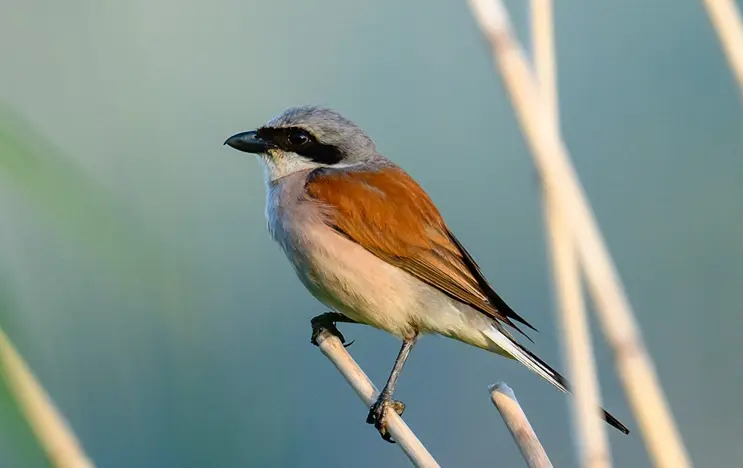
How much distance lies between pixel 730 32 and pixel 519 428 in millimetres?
678

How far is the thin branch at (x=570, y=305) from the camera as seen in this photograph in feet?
3.53

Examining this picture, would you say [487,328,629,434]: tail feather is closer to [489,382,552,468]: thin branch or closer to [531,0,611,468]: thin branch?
[489,382,552,468]: thin branch

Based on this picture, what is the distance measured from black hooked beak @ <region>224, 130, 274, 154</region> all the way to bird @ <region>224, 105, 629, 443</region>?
6.6 inches

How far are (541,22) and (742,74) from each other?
0.26 meters

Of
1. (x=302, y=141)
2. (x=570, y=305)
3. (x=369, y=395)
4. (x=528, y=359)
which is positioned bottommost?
(x=528, y=359)

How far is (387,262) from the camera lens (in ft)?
7.59

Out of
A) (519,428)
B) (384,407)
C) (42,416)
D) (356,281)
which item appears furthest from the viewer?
(356,281)

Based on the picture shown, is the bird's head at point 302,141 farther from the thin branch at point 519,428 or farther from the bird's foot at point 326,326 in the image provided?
the thin branch at point 519,428

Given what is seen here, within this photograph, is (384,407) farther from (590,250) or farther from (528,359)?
(590,250)

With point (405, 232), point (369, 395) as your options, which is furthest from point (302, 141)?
point (369, 395)

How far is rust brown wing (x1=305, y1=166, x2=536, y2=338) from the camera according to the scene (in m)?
2.27

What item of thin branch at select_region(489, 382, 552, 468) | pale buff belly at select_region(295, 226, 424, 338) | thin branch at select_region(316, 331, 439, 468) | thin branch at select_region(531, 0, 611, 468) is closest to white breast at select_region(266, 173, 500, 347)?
pale buff belly at select_region(295, 226, 424, 338)

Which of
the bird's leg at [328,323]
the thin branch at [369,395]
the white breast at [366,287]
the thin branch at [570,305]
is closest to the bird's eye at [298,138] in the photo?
the white breast at [366,287]

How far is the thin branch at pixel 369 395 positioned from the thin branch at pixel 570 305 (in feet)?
1.22
